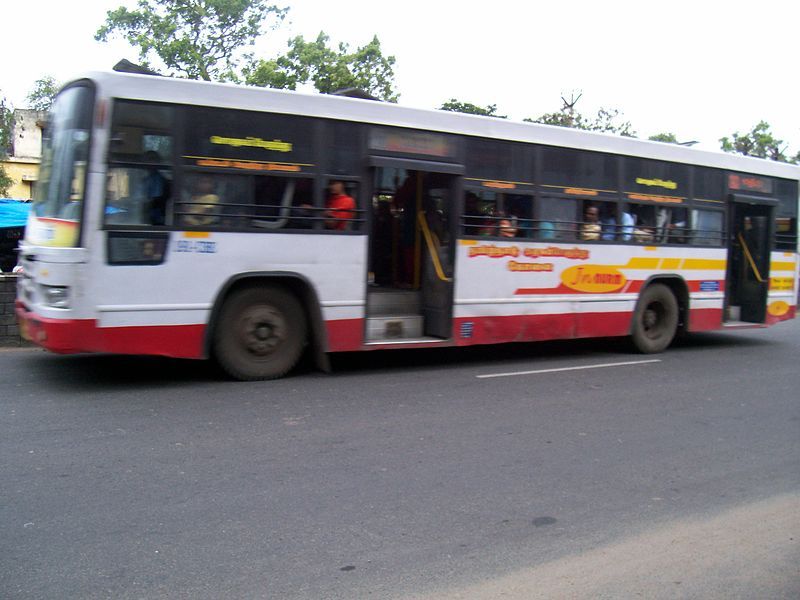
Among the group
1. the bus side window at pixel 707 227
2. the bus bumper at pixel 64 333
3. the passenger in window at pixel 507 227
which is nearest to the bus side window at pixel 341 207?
the passenger in window at pixel 507 227

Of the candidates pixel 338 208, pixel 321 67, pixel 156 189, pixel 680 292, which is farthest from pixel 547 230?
pixel 321 67

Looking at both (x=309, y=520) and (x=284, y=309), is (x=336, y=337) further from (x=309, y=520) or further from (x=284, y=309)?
(x=309, y=520)

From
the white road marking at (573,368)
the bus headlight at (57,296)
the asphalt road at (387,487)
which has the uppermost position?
the bus headlight at (57,296)

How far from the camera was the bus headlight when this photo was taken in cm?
674

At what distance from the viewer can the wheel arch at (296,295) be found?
746 cm

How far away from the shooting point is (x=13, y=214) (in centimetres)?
1485

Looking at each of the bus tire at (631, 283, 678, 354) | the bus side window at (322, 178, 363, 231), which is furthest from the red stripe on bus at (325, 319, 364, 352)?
the bus tire at (631, 283, 678, 354)

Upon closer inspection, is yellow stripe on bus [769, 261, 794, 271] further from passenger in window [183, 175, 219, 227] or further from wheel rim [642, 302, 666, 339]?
passenger in window [183, 175, 219, 227]

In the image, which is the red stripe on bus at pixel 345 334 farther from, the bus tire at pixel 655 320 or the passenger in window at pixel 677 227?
the passenger in window at pixel 677 227

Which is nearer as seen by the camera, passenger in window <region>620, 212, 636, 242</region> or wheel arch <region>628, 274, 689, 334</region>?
passenger in window <region>620, 212, 636, 242</region>

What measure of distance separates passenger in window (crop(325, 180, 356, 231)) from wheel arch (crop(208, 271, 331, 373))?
0.72 meters

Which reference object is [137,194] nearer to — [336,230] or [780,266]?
[336,230]

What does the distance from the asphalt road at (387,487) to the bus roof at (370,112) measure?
297 centimetres

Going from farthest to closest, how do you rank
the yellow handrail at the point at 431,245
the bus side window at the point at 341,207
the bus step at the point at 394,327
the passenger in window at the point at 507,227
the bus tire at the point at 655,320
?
the bus tire at the point at 655,320 → the passenger in window at the point at 507,227 → the yellow handrail at the point at 431,245 → the bus step at the point at 394,327 → the bus side window at the point at 341,207
